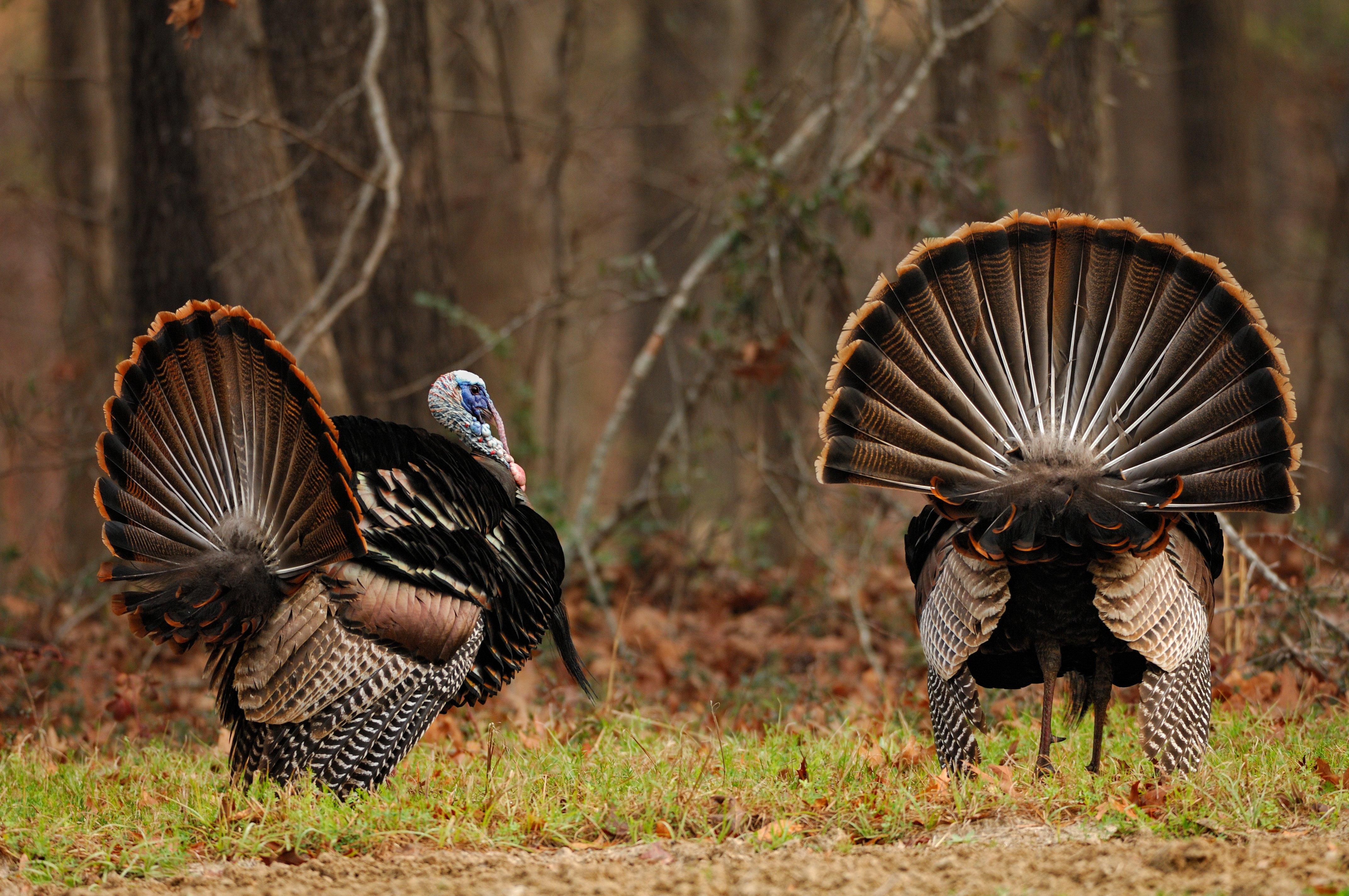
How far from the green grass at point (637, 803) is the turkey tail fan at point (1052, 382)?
2.77 ft

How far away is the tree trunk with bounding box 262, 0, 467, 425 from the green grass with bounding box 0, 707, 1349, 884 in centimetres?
385

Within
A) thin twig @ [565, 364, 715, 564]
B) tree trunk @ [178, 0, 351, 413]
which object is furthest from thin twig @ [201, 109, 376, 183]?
thin twig @ [565, 364, 715, 564]

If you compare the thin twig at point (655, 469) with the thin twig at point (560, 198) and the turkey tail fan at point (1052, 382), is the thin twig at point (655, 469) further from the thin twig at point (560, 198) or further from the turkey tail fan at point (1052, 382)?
the turkey tail fan at point (1052, 382)

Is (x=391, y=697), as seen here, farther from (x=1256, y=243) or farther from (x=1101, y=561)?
(x=1256, y=243)

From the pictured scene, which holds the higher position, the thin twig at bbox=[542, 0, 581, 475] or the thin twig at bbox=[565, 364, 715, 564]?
the thin twig at bbox=[542, 0, 581, 475]

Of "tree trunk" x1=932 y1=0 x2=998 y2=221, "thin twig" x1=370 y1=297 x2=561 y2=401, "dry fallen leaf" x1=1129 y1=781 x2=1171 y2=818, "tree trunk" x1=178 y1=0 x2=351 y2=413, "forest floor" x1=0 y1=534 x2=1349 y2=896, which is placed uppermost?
"tree trunk" x1=932 y1=0 x2=998 y2=221

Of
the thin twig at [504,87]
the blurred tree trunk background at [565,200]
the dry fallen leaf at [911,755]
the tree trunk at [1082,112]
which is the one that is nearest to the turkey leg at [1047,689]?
the dry fallen leaf at [911,755]

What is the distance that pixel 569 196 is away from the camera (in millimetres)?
15656

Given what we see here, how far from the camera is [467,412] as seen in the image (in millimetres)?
5312

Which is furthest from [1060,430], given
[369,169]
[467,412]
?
[369,169]

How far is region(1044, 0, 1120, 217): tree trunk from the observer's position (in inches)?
323

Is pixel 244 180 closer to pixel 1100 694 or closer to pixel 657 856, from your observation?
pixel 657 856

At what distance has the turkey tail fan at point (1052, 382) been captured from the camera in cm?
402

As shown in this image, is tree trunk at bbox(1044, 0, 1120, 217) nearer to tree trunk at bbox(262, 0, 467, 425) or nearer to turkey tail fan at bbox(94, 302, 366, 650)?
tree trunk at bbox(262, 0, 467, 425)
